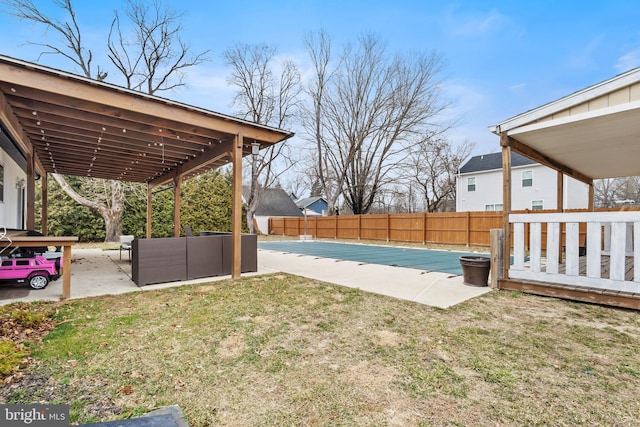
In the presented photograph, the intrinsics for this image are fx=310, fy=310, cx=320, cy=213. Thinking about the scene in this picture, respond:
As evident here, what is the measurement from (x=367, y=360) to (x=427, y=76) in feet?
70.6

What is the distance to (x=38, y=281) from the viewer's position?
202 inches

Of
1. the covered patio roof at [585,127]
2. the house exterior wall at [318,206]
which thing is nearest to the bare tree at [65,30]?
the covered patio roof at [585,127]

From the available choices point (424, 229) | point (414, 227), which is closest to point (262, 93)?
point (414, 227)

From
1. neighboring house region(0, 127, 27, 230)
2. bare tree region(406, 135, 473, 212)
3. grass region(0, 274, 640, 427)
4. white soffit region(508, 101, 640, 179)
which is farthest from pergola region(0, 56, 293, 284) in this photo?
bare tree region(406, 135, 473, 212)

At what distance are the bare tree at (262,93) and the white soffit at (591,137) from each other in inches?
639

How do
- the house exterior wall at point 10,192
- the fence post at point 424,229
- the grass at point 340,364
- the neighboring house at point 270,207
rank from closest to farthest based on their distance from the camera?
the grass at point 340,364 < the house exterior wall at point 10,192 < the fence post at point 424,229 < the neighboring house at point 270,207

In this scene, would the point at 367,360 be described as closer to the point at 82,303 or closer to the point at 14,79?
the point at 82,303

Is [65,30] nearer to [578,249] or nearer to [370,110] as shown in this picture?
[370,110]

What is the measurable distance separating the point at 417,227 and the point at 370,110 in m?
10.1

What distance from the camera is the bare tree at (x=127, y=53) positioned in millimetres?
14211

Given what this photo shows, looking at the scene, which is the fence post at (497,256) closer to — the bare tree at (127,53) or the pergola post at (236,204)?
the pergola post at (236,204)

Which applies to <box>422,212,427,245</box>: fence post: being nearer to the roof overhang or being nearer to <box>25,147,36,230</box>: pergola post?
the roof overhang

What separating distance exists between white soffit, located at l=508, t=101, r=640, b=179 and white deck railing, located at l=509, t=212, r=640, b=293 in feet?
4.48

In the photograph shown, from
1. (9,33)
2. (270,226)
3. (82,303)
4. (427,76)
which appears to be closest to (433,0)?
(427,76)
